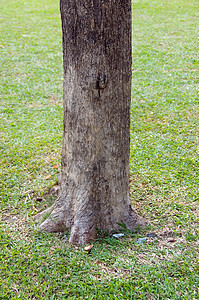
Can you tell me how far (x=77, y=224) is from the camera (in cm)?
280

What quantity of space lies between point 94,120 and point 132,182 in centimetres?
135

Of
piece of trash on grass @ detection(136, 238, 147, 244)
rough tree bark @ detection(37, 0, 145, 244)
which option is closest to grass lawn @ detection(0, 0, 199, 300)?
piece of trash on grass @ detection(136, 238, 147, 244)

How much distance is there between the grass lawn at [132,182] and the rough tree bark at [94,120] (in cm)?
21

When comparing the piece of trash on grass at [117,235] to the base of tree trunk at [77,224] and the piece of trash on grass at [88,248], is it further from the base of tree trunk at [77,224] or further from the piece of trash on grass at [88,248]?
the piece of trash on grass at [88,248]

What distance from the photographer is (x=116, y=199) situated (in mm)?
2850

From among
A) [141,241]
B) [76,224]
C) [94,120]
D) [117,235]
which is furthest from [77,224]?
[94,120]

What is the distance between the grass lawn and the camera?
248cm

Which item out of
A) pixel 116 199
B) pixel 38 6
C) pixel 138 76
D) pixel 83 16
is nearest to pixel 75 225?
pixel 116 199

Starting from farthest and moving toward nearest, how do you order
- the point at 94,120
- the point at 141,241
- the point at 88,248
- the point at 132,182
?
the point at 132,182 < the point at 141,241 < the point at 88,248 < the point at 94,120

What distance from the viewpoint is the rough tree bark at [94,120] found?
93.7 inches

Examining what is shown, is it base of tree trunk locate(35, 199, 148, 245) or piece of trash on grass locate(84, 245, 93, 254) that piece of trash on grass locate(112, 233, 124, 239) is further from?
piece of trash on grass locate(84, 245, 93, 254)

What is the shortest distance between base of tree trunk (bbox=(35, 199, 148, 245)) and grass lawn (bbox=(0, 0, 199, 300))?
0.26ft

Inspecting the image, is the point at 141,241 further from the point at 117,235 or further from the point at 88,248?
the point at 88,248

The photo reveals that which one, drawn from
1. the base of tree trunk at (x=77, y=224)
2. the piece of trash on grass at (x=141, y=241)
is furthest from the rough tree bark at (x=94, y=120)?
the piece of trash on grass at (x=141, y=241)
